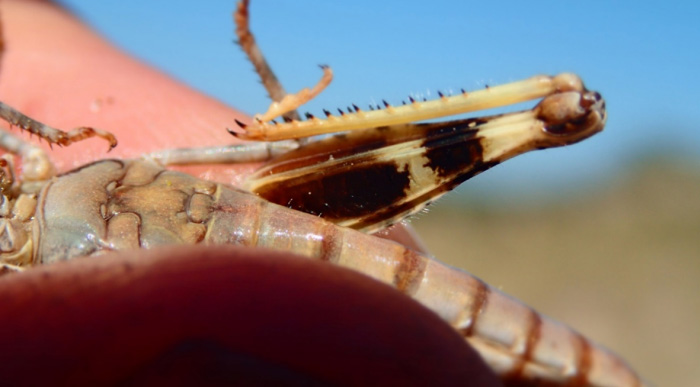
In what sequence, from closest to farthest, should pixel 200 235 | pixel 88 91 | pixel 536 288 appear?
pixel 200 235 < pixel 88 91 < pixel 536 288

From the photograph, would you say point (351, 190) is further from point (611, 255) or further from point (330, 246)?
point (611, 255)

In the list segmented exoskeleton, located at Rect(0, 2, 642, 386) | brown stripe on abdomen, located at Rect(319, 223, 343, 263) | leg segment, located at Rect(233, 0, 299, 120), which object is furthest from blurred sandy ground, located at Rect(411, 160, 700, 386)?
brown stripe on abdomen, located at Rect(319, 223, 343, 263)

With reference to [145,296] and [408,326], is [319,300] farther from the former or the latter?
[145,296]

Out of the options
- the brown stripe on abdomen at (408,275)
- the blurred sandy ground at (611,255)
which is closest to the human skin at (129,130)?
the brown stripe on abdomen at (408,275)

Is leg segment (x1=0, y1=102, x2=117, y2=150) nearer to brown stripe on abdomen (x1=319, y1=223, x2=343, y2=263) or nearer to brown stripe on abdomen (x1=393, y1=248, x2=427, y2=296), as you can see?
brown stripe on abdomen (x1=319, y1=223, x2=343, y2=263)

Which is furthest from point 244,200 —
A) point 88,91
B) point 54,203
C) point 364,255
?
point 88,91

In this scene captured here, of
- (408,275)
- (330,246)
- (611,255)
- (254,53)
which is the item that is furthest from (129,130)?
(611,255)

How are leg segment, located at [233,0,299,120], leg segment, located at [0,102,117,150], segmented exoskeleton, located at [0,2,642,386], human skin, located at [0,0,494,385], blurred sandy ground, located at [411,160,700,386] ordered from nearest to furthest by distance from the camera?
human skin, located at [0,0,494,385] → segmented exoskeleton, located at [0,2,642,386] → leg segment, located at [0,102,117,150] → leg segment, located at [233,0,299,120] → blurred sandy ground, located at [411,160,700,386]
